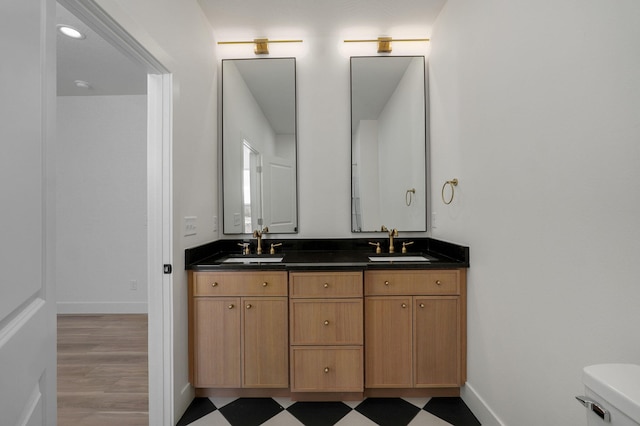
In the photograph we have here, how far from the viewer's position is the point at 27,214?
2.22 feet

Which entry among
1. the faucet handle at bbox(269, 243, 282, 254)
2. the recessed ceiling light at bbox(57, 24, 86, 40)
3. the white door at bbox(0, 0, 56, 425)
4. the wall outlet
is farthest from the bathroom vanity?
the recessed ceiling light at bbox(57, 24, 86, 40)

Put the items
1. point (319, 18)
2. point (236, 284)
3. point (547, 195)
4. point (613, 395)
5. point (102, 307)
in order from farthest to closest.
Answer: point (102, 307)
point (319, 18)
point (236, 284)
point (547, 195)
point (613, 395)

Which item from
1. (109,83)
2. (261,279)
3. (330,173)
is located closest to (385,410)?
(261,279)

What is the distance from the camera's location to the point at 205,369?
1.85 meters

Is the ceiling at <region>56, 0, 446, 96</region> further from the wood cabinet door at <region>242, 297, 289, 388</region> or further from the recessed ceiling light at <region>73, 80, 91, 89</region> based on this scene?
the wood cabinet door at <region>242, 297, 289, 388</region>

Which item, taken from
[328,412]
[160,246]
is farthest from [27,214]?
[328,412]

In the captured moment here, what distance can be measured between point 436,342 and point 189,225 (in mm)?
1766

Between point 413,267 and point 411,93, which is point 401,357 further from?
point 411,93

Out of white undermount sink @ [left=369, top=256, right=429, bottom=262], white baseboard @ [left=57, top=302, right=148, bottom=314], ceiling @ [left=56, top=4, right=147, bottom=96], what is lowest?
white baseboard @ [left=57, top=302, right=148, bottom=314]

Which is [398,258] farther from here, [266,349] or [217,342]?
[217,342]

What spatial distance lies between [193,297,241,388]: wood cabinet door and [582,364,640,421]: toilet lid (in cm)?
168

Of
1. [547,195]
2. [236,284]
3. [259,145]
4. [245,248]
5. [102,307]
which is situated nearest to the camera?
[547,195]

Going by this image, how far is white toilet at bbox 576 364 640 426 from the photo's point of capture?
62 centimetres

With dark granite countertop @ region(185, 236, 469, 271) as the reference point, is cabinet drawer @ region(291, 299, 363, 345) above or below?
below
